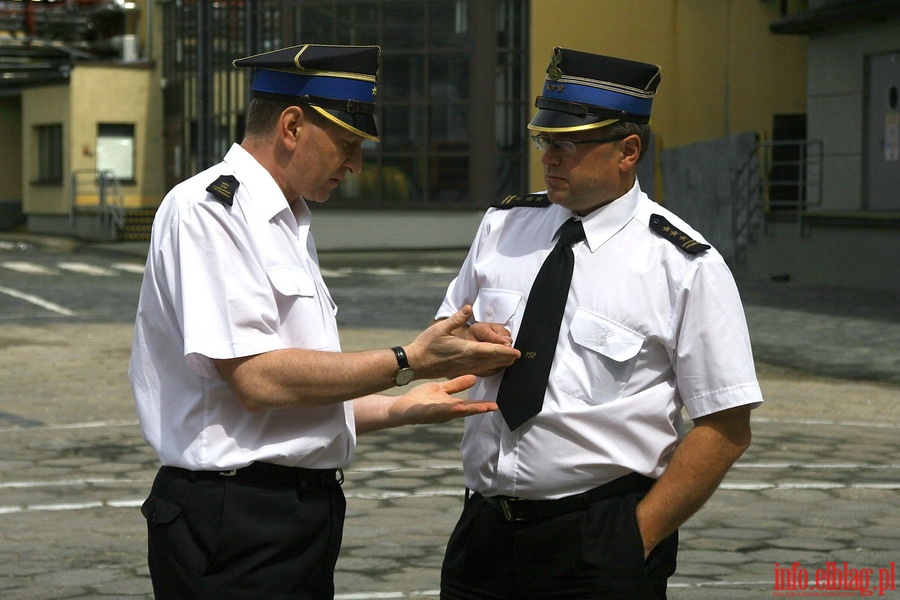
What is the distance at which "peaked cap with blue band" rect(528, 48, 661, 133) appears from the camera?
11.1ft

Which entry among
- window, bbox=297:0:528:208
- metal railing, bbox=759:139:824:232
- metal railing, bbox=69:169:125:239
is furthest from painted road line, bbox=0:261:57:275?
metal railing, bbox=759:139:824:232

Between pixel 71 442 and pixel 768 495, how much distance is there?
4419mm

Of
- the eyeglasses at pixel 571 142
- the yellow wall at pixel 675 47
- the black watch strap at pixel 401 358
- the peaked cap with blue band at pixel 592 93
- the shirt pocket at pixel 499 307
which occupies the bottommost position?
the black watch strap at pixel 401 358

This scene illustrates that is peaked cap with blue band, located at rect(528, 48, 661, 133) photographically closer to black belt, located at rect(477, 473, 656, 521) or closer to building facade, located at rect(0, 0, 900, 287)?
black belt, located at rect(477, 473, 656, 521)

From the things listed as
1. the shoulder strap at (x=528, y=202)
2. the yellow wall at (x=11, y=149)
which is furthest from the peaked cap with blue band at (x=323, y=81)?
the yellow wall at (x=11, y=149)

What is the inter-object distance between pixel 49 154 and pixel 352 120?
141 ft

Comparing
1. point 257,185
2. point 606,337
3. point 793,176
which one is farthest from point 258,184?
point 793,176

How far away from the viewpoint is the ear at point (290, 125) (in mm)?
3178

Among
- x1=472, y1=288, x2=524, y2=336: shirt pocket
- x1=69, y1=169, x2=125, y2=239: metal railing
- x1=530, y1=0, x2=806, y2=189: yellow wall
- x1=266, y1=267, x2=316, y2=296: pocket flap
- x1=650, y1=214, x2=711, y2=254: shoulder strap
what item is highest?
x1=530, y1=0, x2=806, y2=189: yellow wall

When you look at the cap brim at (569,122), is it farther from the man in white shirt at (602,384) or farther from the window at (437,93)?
the window at (437,93)

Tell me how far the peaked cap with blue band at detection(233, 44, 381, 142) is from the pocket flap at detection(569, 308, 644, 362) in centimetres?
65

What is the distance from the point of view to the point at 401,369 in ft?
10.2

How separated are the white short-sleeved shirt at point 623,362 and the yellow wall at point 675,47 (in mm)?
31756

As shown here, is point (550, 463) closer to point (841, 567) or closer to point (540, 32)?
point (841, 567)
